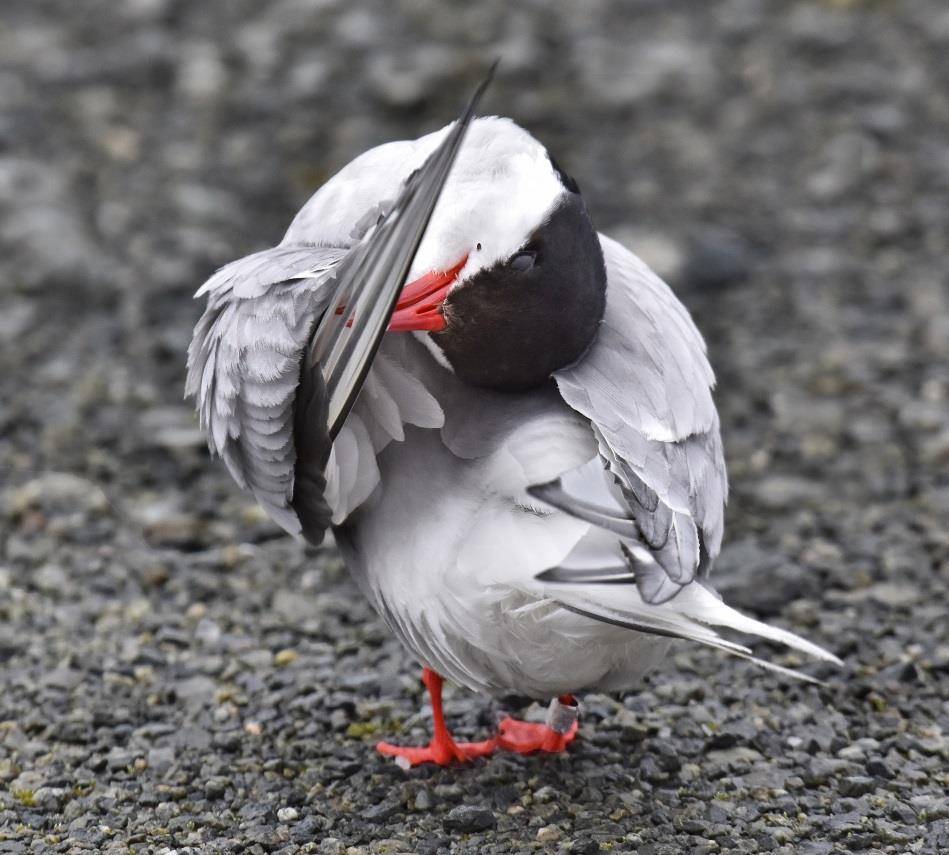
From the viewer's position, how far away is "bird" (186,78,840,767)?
10.3 feet

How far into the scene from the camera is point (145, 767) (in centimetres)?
402

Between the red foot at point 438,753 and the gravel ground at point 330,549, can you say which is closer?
the gravel ground at point 330,549

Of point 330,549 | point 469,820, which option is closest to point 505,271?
point 469,820

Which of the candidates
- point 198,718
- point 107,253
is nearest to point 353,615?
point 198,718

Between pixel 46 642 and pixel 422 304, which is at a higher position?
pixel 422 304

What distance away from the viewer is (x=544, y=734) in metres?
4.09

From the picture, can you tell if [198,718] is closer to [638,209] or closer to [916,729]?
[916,729]

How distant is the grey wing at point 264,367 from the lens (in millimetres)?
3438

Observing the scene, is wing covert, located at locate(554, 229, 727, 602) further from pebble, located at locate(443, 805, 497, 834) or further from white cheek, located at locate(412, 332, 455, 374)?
pebble, located at locate(443, 805, 497, 834)

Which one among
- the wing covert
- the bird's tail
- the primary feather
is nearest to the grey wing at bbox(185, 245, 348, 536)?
the primary feather

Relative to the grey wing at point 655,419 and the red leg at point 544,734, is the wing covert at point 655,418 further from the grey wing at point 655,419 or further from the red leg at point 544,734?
the red leg at point 544,734

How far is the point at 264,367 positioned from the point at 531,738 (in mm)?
1288

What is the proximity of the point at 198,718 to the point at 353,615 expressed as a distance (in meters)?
0.75

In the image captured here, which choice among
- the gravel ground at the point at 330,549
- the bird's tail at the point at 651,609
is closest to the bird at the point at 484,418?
the bird's tail at the point at 651,609
